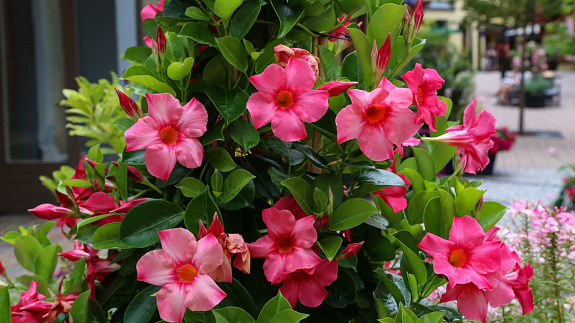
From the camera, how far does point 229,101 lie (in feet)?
2.84

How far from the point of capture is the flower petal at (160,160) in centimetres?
80

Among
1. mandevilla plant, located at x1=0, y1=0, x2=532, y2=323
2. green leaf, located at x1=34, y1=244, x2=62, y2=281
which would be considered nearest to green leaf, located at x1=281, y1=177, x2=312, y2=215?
mandevilla plant, located at x1=0, y1=0, x2=532, y2=323

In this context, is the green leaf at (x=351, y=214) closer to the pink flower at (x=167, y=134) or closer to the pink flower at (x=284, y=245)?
the pink flower at (x=284, y=245)

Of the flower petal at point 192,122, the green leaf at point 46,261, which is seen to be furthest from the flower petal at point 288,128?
the green leaf at point 46,261

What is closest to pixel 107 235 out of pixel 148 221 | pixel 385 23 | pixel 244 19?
pixel 148 221

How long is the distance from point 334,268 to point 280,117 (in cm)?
25

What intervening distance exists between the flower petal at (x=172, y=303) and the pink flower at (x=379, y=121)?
0.29m

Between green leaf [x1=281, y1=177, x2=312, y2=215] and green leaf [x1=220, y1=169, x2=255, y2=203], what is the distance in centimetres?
6

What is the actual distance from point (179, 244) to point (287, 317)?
0.17 m

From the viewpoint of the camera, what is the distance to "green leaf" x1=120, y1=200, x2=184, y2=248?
2.80 ft

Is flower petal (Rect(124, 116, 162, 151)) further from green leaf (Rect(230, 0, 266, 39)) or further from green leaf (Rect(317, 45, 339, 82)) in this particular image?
green leaf (Rect(317, 45, 339, 82))

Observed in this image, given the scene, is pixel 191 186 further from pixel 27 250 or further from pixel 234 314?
pixel 27 250

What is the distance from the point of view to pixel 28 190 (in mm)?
6133

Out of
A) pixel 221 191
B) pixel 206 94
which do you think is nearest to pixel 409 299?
pixel 221 191
